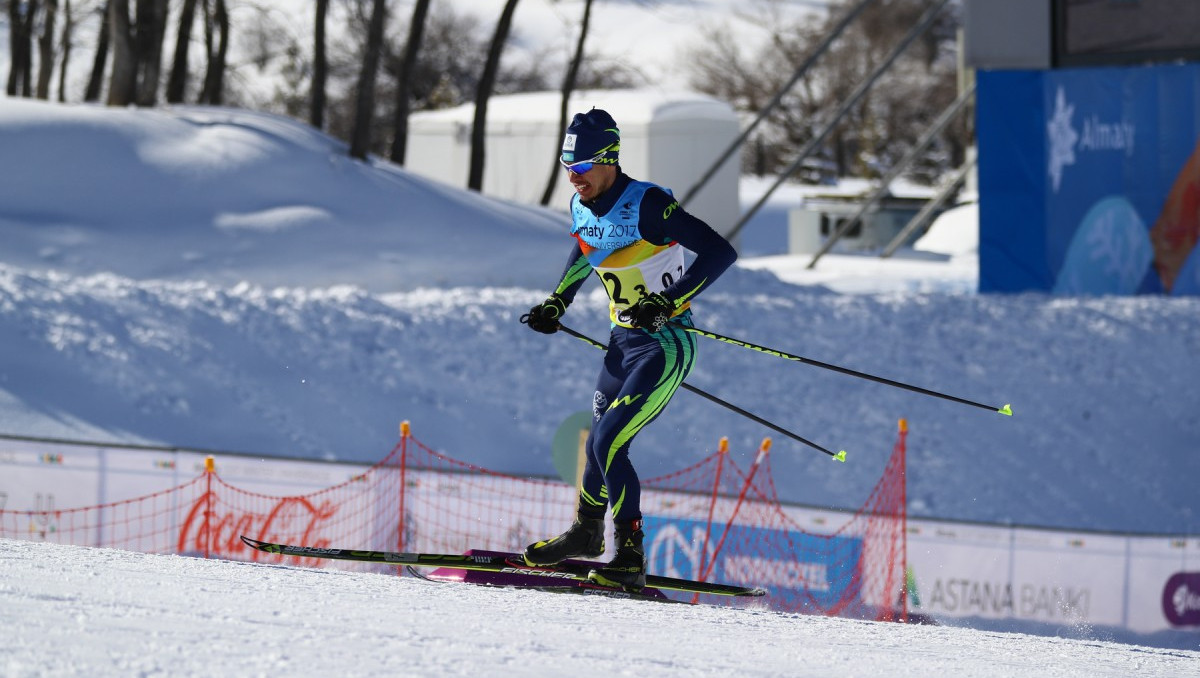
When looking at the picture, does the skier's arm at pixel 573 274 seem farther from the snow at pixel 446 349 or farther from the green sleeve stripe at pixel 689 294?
the snow at pixel 446 349

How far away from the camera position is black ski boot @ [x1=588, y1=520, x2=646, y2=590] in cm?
660

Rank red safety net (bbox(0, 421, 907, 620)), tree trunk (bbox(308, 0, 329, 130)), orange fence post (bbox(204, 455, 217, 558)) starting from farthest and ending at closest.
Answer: tree trunk (bbox(308, 0, 329, 130)), orange fence post (bbox(204, 455, 217, 558)), red safety net (bbox(0, 421, 907, 620))

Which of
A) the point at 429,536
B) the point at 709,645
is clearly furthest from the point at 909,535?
the point at 709,645

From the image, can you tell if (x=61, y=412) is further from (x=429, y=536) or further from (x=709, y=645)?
(x=709, y=645)

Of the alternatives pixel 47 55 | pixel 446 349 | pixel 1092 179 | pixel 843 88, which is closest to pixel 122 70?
pixel 446 349

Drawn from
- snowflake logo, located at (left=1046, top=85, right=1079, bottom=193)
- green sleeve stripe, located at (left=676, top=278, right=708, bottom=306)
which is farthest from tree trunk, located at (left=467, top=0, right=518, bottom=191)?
green sleeve stripe, located at (left=676, top=278, right=708, bottom=306)

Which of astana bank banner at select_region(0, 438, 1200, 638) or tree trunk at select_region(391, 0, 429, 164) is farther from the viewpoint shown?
tree trunk at select_region(391, 0, 429, 164)

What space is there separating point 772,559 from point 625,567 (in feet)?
10.0

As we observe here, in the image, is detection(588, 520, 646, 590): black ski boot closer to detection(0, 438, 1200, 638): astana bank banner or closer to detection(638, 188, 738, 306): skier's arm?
detection(638, 188, 738, 306): skier's arm

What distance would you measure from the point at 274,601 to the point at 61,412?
868 cm

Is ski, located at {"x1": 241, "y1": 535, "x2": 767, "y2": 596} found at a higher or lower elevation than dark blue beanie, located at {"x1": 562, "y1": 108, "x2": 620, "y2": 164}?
lower

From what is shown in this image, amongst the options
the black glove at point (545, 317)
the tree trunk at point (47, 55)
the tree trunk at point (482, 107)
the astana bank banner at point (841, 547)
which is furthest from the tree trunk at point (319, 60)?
the black glove at point (545, 317)

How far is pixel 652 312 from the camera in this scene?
604cm

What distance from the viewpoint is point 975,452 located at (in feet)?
45.9
